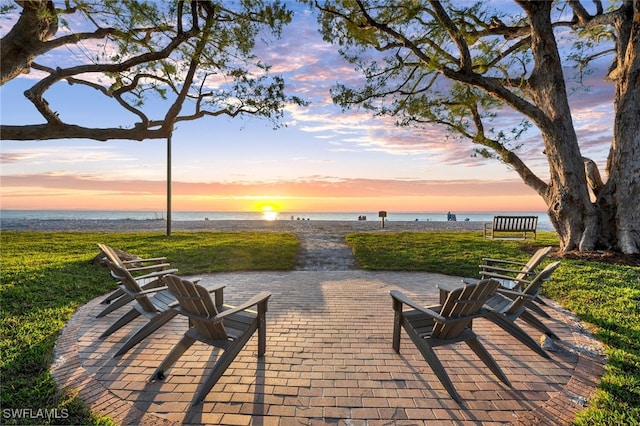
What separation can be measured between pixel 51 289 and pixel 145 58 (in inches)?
218

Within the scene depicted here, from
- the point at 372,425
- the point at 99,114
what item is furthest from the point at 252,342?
the point at 99,114

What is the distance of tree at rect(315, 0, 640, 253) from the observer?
9.28 metres

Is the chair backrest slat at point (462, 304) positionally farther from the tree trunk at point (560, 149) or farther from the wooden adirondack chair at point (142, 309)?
the tree trunk at point (560, 149)

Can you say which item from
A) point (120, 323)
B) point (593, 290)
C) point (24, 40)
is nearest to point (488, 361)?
point (120, 323)

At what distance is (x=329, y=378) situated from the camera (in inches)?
123

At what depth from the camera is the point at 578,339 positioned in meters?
4.11

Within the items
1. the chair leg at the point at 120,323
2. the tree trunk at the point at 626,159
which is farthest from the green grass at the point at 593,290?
the chair leg at the point at 120,323

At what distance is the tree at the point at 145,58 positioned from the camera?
6.76 m

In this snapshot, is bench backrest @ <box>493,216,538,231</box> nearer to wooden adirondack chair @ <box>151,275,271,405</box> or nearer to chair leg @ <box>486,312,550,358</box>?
chair leg @ <box>486,312,550,358</box>

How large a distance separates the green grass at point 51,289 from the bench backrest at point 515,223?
879 cm

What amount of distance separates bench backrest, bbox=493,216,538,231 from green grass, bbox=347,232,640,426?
123cm

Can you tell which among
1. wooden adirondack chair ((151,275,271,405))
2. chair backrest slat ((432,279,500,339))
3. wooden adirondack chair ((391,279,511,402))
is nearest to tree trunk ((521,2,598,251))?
wooden adirondack chair ((391,279,511,402))

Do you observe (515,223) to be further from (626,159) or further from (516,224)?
(626,159)

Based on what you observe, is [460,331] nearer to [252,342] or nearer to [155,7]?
[252,342]
